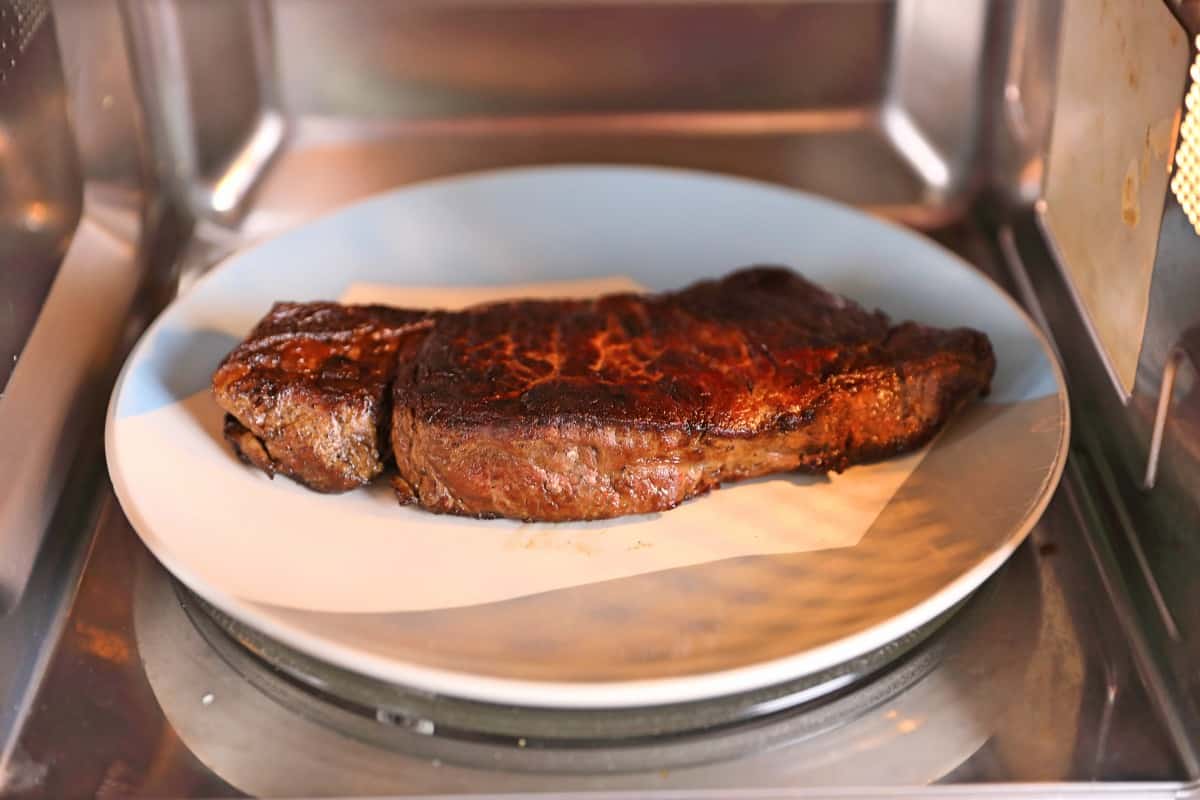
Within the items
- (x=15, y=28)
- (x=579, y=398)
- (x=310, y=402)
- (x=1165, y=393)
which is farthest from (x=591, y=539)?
(x=15, y=28)

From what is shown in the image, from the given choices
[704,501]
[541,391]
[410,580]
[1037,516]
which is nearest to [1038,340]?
[1037,516]

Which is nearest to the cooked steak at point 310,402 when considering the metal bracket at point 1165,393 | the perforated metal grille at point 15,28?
the perforated metal grille at point 15,28

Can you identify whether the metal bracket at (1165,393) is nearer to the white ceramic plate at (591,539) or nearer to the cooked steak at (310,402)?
the white ceramic plate at (591,539)

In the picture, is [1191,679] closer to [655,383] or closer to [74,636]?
[655,383]

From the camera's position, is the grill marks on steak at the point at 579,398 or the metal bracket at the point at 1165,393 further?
the grill marks on steak at the point at 579,398

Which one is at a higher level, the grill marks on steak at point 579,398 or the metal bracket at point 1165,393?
the metal bracket at point 1165,393

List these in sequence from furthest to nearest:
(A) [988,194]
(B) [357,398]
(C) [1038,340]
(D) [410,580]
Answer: (A) [988,194] < (C) [1038,340] < (B) [357,398] < (D) [410,580]

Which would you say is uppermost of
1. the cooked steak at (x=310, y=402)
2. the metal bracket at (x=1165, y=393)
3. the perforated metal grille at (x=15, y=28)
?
the perforated metal grille at (x=15, y=28)
